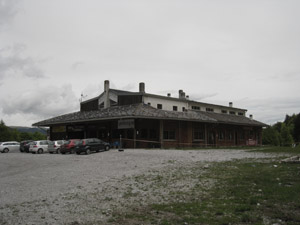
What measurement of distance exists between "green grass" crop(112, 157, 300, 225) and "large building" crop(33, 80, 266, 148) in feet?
70.9

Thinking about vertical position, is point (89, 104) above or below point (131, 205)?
above

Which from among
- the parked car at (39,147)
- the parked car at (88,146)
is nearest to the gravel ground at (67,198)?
the parked car at (88,146)

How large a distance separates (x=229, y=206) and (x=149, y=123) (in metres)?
27.0

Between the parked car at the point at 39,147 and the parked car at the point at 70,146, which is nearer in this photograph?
the parked car at the point at 70,146

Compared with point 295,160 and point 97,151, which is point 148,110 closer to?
point 97,151

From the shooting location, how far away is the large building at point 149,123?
33500mm

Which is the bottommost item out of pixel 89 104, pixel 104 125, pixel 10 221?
pixel 10 221

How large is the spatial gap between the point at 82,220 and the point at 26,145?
31.1 metres

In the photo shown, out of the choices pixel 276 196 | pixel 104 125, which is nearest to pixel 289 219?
pixel 276 196

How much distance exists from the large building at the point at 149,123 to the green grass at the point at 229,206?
21.6m

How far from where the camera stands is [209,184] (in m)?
9.70

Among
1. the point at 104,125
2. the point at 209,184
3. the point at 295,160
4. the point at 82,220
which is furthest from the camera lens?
the point at 104,125

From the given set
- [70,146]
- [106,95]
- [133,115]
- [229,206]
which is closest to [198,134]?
[133,115]

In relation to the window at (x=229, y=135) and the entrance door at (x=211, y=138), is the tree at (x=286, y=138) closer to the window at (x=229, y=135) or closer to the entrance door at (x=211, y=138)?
the window at (x=229, y=135)
